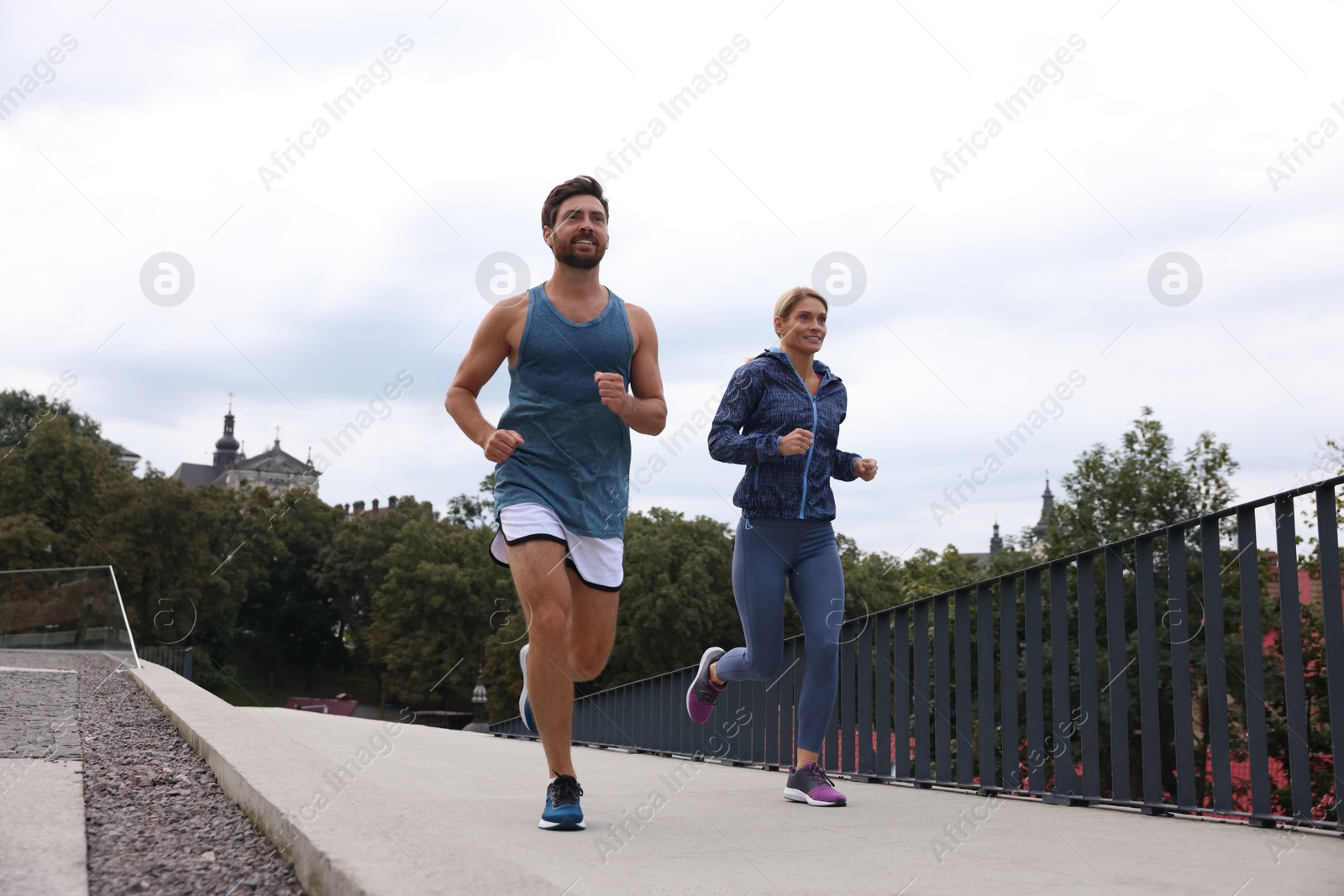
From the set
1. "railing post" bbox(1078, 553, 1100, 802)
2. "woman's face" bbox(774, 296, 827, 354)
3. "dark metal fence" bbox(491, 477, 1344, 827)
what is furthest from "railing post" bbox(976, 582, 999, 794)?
"woman's face" bbox(774, 296, 827, 354)

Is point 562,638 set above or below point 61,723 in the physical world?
above

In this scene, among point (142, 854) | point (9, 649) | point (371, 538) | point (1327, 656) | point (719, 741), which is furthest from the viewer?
point (371, 538)

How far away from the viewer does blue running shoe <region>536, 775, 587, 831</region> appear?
3445 millimetres

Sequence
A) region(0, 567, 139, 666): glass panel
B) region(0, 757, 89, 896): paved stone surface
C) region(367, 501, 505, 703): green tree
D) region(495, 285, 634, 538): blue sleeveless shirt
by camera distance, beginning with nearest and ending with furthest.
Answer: region(0, 757, 89, 896): paved stone surface
region(495, 285, 634, 538): blue sleeveless shirt
region(0, 567, 139, 666): glass panel
region(367, 501, 505, 703): green tree

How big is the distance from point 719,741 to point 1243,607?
16.3 feet

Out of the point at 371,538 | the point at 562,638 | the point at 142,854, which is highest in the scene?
the point at 371,538

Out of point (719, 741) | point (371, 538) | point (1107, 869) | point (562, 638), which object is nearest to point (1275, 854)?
point (1107, 869)

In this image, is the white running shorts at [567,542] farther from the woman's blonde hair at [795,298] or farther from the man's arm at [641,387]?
the woman's blonde hair at [795,298]

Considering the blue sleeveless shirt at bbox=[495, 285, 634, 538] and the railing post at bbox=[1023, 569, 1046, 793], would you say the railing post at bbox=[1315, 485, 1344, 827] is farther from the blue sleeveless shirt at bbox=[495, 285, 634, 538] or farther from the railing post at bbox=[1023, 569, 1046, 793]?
the blue sleeveless shirt at bbox=[495, 285, 634, 538]

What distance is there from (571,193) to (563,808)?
212cm

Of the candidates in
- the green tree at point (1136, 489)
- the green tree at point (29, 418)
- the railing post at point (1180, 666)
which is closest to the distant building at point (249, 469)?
the green tree at point (29, 418)

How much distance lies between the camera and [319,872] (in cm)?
226

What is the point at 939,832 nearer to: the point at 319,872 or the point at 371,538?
the point at 319,872

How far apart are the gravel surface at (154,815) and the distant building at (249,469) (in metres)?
122
